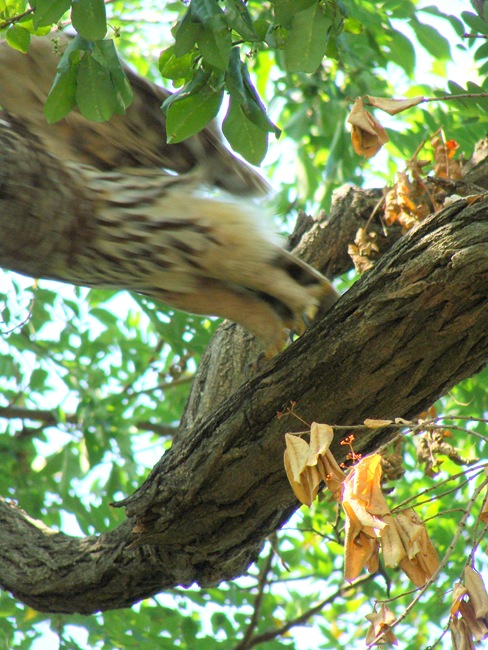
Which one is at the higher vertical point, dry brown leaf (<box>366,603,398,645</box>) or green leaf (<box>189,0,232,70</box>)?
green leaf (<box>189,0,232,70</box>)

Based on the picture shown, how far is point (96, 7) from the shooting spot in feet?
7.47

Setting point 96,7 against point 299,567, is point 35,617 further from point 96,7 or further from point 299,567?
point 96,7

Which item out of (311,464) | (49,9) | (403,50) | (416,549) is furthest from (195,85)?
(403,50)

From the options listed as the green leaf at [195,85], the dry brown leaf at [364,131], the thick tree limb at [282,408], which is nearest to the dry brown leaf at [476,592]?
the thick tree limb at [282,408]

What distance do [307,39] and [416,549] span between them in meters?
1.31

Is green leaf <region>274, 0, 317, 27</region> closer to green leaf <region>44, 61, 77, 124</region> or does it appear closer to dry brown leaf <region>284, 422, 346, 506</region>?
green leaf <region>44, 61, 77, 124</region>

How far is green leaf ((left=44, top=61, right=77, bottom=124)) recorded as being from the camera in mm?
2412

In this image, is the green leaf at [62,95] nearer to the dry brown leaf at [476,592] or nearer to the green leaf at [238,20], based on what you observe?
the green leaf at [238,20]

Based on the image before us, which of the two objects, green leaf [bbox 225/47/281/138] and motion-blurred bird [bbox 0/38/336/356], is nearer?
green leaf [bbox 225/47/281/138]

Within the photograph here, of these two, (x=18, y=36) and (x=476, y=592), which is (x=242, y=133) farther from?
(x=476, y=592)

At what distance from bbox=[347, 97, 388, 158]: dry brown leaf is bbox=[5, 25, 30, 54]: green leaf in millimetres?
1048

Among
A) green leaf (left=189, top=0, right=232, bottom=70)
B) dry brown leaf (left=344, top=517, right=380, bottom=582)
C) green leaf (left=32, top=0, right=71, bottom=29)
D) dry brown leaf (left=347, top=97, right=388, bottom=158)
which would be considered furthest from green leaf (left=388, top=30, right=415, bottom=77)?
dry brown leaf (left=344, top=517, right=380, bottom=582)

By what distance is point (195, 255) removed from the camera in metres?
2.95

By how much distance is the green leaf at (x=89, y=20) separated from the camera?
2.26 meters
